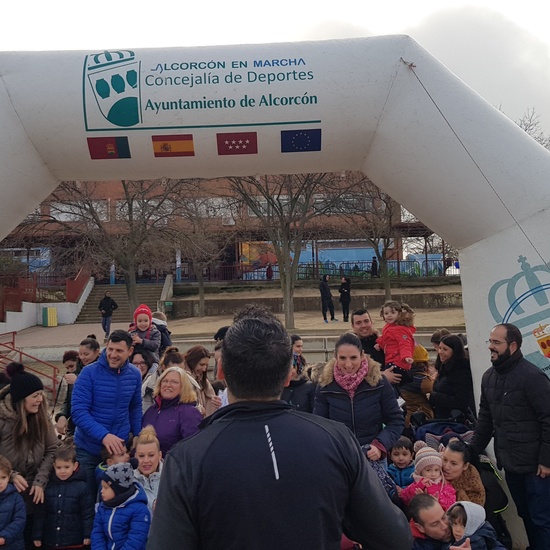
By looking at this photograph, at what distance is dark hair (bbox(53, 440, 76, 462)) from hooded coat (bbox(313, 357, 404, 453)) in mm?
1789

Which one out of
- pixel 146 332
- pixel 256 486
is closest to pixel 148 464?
pixel 146 332

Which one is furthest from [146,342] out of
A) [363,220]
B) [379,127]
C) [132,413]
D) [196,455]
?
[363,220]

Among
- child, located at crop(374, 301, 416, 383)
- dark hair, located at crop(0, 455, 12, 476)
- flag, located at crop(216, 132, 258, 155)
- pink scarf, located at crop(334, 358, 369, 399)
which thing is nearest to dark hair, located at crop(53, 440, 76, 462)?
dark hair, located at crop(0, 455, 12, 476)

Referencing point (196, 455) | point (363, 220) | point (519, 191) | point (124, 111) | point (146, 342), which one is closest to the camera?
point (196, 455)

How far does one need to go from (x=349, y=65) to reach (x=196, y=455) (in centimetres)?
409

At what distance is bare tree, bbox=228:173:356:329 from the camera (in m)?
18.2

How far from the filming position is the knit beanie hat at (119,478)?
3.41 m

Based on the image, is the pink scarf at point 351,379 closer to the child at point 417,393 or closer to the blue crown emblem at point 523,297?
the blue crown emblem at point 523,297

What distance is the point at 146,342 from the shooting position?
5621mm

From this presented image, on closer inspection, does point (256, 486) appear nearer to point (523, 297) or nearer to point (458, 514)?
point (458, 514)

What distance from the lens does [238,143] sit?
15.7 feet

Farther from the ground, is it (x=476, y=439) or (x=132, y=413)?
(x=132, y=413)

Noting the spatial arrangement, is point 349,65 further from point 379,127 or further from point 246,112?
point 246,112

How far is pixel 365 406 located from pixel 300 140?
8.10 ft
